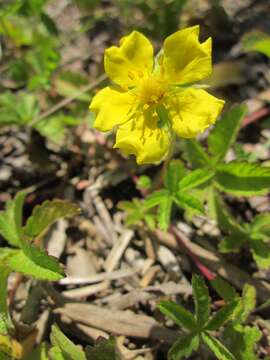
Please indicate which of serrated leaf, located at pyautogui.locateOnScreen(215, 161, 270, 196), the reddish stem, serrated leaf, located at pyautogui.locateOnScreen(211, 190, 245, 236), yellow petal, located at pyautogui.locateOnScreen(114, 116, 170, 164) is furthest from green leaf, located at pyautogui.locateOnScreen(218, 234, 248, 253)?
yellow petal, located at pyautogui.locateOnScreen(114, 116, 170, 164)

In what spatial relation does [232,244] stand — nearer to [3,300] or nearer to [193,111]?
[193,111]

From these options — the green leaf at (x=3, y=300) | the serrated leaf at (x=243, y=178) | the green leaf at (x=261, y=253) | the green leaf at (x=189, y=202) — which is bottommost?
the green leaf at (x=261, y=253)

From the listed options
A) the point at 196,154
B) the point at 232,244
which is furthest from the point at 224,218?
the point at 196,154

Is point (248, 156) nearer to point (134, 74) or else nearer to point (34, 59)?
point (134, 74)

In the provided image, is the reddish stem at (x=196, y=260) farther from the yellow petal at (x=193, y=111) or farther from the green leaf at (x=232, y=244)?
the yellow petal at (x=193, y=111)

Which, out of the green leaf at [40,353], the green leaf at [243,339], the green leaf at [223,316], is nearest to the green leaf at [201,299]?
the green leaf at [223,316]

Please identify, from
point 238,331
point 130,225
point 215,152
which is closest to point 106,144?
point 130,225
